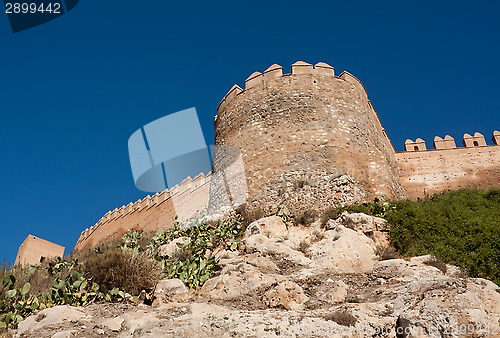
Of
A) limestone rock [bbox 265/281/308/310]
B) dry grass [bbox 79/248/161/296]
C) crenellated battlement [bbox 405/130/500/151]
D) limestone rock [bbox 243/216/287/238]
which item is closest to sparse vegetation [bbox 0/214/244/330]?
dry grass [bbox 79/248/161/296]

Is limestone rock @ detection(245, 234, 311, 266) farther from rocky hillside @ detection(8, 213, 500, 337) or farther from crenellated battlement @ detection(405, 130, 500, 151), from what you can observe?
crenellated battlement @ detection(405, 130, 500, 151)

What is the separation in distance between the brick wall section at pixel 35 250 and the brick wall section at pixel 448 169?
16.4 metres

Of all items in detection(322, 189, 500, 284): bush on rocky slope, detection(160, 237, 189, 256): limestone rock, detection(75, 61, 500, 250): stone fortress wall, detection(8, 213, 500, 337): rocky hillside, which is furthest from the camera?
detection(75, 61, 500, 250): stone fortress wall

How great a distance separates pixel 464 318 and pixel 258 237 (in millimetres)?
4998

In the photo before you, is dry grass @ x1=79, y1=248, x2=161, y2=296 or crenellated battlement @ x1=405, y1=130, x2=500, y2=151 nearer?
dry grass @ x1=79, y1=248, x2=161, y2=296

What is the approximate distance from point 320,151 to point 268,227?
10.5 ft

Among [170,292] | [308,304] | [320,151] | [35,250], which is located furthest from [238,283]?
[35,250]

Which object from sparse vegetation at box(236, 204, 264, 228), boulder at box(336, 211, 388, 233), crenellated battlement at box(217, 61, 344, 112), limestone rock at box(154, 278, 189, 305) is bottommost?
limestone rock at box(154, 278, 189, 305)

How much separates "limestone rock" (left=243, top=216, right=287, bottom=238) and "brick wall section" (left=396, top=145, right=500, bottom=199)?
283 inches

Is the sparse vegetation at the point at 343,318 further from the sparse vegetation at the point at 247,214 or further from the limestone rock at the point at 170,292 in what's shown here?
the sparse vegetation at the point at 247,214

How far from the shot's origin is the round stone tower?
12156 mm

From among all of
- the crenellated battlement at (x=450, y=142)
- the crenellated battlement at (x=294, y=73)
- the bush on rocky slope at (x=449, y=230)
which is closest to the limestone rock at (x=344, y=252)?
the bush on rocky slope at (x=449, y=230)

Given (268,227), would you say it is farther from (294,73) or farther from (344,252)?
(294,73)

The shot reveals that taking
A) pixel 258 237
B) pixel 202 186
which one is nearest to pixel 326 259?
pixel 258 237
